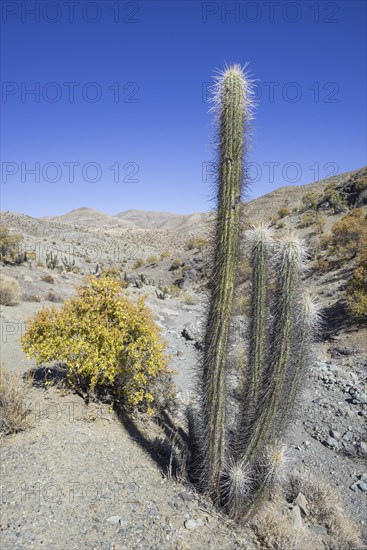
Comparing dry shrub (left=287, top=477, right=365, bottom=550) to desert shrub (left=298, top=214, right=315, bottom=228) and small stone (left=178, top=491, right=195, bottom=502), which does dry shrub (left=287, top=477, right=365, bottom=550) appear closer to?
small stone (left=178, top=491, right=195, bottom=502)

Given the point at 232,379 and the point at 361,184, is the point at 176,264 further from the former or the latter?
the point at 232,379

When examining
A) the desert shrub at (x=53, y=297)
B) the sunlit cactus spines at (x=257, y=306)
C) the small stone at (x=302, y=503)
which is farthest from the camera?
the desert shrub at (x=53, y=297)

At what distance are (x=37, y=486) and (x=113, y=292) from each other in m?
3.02

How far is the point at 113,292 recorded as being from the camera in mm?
6664

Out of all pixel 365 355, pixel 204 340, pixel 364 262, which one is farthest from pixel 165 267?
pixel 204 340

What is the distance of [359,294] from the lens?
40.3 ft

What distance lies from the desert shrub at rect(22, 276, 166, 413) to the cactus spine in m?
1.73

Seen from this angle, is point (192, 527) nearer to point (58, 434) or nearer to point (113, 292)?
point (58, 434)

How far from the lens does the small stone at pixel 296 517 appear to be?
4791 mm

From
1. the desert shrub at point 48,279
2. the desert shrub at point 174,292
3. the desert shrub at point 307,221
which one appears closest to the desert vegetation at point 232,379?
the desert shrub at point 48,279

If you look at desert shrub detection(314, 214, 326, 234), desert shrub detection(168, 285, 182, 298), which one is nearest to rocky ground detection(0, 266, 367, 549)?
desert shrub detection(168, 285, 182, 298)

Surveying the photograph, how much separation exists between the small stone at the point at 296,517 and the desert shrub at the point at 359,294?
793 centimetres

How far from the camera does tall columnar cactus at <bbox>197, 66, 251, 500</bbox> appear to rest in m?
4.25

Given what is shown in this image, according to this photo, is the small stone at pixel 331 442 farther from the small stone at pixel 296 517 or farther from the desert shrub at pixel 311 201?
the desert shrub at pixel 311 201
